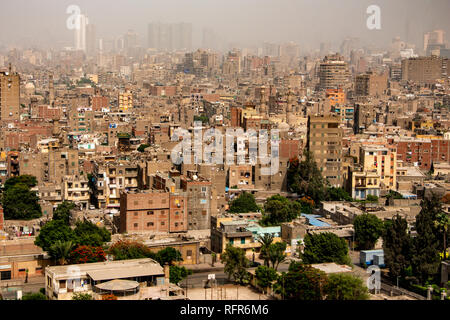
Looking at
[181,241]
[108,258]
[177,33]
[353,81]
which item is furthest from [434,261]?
[353,81]

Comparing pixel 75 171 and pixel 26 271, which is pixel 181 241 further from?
pixel 75 171

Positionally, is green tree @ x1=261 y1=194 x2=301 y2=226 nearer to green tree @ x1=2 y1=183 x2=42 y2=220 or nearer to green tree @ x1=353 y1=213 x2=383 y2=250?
green tree @ x1=353 y1=213 x2=383 y2=250

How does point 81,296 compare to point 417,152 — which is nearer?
point 81,296

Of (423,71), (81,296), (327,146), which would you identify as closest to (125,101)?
(423,71)

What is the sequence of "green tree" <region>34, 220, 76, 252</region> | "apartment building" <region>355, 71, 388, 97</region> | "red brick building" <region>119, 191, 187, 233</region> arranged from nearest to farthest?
1. "green tree" <region>34, 220, 76, 252</region>
2. "red brick building" <region>119, 191, 187, 233</region>
3. "apartment building" <region>355, 71, 388, 97</region>

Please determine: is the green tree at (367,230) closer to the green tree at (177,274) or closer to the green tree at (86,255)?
the green tree at (177,274)

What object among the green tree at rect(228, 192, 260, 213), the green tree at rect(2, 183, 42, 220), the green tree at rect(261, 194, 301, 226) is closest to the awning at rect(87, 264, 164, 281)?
the green tree at rect(261, 194, 301, 226)

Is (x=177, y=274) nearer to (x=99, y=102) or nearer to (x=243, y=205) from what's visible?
(x=243, y=205)
